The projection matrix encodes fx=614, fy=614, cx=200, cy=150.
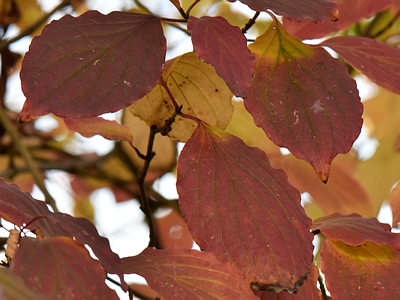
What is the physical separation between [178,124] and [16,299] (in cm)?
31

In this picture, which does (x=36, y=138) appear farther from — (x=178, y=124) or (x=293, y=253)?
(x=293, y=253)

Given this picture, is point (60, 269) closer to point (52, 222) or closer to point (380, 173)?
point (52, 222)

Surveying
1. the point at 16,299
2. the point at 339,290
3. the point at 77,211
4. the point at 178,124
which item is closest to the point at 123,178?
the point at 77,211

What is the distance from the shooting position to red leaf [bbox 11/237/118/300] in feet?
1.05

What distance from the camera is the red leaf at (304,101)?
439 mm

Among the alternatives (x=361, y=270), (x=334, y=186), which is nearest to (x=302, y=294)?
(x=361, y=270)

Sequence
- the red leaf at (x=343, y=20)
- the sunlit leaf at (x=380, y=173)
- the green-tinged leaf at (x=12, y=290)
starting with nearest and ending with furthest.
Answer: the green-tinged leaf at (x=12, y=290) → the red leaf at (x=343, y=20) → the sunlit leaf at (x=380, y=173)

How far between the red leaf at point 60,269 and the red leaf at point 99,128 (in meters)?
0.27

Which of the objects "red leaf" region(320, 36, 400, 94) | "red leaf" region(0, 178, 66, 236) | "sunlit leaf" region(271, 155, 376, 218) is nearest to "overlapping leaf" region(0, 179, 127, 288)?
"red leaf" region(0, 178, 66, 236)

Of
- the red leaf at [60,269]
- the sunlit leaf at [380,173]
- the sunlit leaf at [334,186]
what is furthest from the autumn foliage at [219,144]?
the sunlit leaf at [380,173]

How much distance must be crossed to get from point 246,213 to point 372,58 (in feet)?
0.67

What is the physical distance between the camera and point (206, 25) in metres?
0.44

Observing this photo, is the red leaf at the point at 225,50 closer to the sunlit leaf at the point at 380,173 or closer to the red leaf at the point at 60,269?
the red leaf at the point at 60,269

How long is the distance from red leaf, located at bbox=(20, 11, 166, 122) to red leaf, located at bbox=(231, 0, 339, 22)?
73 millimetres
